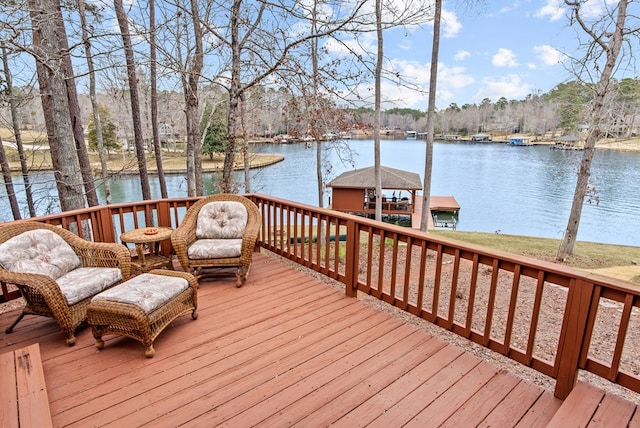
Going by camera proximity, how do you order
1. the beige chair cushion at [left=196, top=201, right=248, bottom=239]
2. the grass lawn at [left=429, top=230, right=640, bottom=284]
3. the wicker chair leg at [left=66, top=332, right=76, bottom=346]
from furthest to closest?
the grass lawn at [left=429, top=230, right=640, bottom=284]
the beige chair cushion at [left=196, top=201, right=248, bottom=239]
the wicker chair leg at [left=66, top=332, right=76, bottom=346]

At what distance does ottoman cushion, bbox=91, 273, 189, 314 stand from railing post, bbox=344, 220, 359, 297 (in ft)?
5.10

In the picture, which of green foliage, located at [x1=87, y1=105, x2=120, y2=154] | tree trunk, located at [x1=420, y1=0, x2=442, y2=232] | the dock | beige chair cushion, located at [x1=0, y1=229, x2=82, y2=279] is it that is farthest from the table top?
green foliage, located at [x1=87, y1=105, x2=120, y2=154]

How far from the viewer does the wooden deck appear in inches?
77.7

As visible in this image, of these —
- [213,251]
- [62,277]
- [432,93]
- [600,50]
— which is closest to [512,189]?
[600,50]

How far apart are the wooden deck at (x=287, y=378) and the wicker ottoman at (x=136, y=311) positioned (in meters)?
0.17

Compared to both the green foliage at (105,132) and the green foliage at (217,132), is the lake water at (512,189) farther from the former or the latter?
the green foliage at (105,132)

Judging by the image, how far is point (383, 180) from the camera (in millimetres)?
18312

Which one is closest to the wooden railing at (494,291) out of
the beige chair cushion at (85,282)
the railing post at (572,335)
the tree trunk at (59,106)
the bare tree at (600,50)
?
the railing post at (572,335)

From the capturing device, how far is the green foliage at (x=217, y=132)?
13.2 metres

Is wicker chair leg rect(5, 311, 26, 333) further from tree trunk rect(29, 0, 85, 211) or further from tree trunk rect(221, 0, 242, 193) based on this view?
tree trunk rect(221, 0, 242, 193)

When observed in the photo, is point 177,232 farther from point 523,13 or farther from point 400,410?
point 523,13

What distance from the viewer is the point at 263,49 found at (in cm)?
520

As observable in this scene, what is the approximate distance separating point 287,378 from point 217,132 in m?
15.2

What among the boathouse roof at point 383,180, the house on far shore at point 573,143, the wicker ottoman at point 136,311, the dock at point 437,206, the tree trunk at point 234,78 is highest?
the tree trunk at point 234,78
